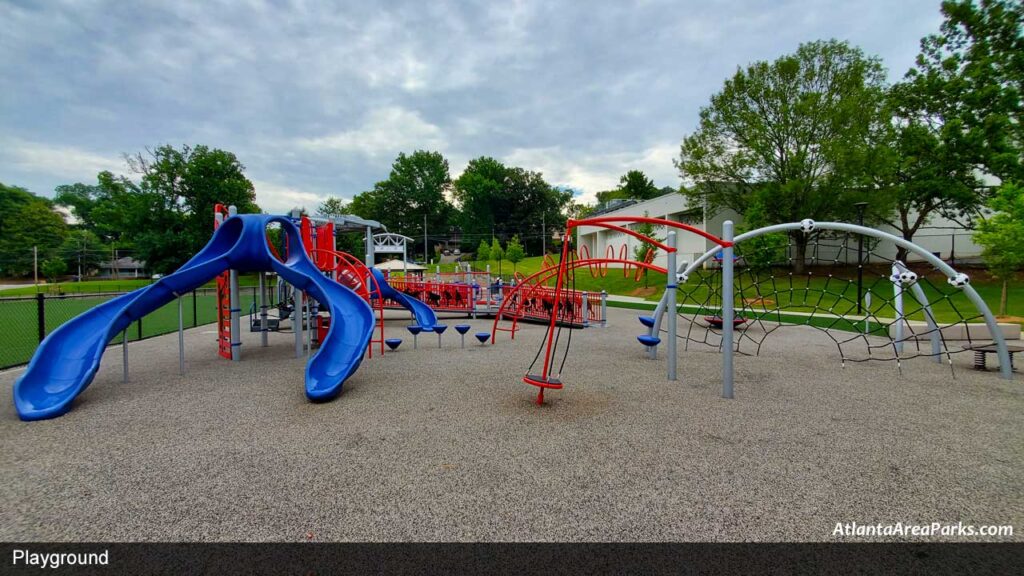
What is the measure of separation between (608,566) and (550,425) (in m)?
2.72

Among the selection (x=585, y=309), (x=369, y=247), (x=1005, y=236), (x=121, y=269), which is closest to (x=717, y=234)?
(x=1005, y=236)

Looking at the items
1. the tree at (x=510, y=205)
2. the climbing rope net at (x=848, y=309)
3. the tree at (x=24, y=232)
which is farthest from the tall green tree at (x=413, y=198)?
the climbing rope net at (x=848, y=309)

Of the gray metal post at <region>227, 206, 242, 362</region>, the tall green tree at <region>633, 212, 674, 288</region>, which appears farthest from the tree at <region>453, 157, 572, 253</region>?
the gray metal post at <region>227, 206, 242, 362</region>

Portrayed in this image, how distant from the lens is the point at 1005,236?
14172mm

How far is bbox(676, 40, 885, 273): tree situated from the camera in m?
25.9

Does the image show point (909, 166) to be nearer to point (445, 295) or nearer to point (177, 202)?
point (445, 295)

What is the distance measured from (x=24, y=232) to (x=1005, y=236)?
94.6 metres

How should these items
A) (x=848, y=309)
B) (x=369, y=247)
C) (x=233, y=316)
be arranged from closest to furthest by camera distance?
(x=233, y=316)
(x=369, y=247)
(x=848, y=309)

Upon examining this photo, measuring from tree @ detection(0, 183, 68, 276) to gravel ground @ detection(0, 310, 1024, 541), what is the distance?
2996 inches

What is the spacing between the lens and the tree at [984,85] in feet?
74.3

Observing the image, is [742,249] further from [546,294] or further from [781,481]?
[781,481]

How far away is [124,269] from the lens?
74.6 metres

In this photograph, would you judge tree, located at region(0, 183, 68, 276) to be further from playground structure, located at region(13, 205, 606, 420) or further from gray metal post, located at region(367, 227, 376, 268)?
playground structure, located at region(13, 205, 606, 420)

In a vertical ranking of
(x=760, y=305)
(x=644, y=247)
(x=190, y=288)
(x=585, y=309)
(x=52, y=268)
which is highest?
(x=644, y=247)
